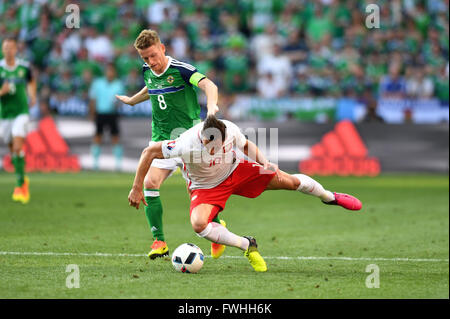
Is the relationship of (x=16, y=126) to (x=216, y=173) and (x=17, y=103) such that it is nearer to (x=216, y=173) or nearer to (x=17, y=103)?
(x=17, y=103)

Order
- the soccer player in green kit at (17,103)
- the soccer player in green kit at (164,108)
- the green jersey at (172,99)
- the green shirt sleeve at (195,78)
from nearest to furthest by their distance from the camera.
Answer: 1. the green shirt sleeve at (195,78)
2. the soccer player in green kit at (164,108)
3. the green jersey at (172,99)
4. the soccer player in green kit at (17,103)

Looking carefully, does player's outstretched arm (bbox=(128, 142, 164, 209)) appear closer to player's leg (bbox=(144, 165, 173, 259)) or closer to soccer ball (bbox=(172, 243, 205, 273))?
soccer ball (bbox=(172, 243, 205, 273))

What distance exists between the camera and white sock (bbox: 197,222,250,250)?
24.0ft

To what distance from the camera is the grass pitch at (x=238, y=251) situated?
6457mm

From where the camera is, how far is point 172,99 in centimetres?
841

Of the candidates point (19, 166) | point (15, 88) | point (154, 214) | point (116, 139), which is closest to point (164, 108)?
point (154, 214)

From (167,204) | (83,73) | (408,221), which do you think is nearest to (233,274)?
(408,221)

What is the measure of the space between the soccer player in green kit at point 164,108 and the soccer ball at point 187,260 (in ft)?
2.60

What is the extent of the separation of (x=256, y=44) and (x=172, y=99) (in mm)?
15180

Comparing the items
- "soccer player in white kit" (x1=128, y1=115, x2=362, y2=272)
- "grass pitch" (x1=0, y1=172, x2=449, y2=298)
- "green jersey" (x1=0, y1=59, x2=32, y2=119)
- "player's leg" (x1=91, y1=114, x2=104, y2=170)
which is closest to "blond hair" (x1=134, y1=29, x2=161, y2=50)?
"soccer player in white kit" (x1=128, y1=115, x2=362, y2=272)

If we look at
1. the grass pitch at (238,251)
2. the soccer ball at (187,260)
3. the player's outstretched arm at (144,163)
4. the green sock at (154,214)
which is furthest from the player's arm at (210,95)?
the grass pitch at (238,251)

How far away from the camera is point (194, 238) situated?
392 inches

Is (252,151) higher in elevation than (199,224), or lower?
higher

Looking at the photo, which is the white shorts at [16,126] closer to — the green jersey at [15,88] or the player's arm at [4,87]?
the green jersey at [15,88]
